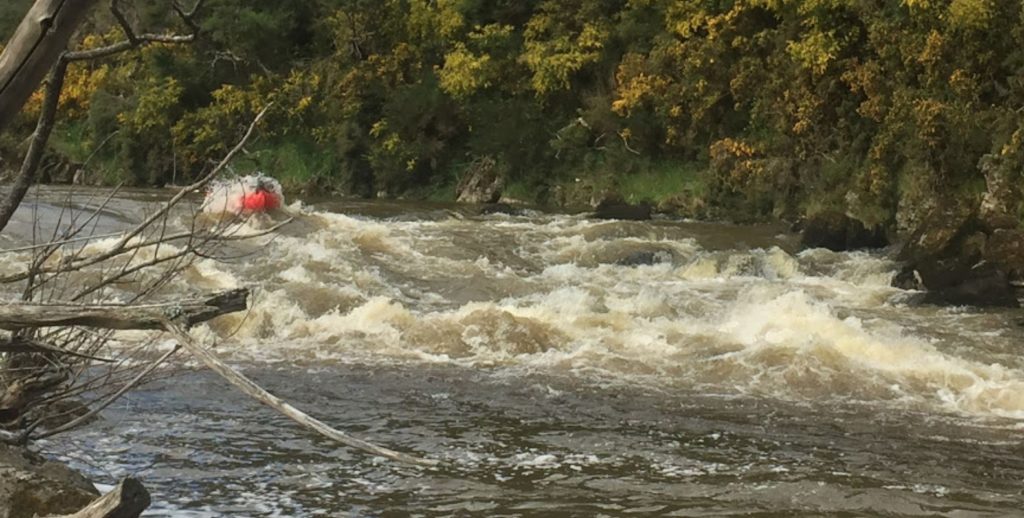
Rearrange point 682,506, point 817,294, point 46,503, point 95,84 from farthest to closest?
point 95,84, point 817,294, point 682,506, point 46,503

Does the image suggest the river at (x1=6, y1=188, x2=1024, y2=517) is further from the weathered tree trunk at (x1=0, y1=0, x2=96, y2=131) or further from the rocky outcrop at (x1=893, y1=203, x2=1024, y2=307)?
the weathered tree trunk at (x1=0, y1=0, x2=96, y2=131)

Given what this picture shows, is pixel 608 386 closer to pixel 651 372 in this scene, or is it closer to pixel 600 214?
pixel 651 372

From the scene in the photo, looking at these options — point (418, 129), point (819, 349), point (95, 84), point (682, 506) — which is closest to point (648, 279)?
point (819, 349)

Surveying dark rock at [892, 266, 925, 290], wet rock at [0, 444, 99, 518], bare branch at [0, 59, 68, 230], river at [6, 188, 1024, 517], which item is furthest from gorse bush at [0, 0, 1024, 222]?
bare branch at [0, 59, 68, 230]

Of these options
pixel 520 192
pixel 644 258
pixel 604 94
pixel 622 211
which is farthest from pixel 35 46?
pixel 520 192

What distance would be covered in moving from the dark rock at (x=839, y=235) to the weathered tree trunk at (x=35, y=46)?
14205mm

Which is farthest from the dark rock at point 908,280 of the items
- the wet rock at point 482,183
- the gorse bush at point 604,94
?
the wet rock at point 482,183

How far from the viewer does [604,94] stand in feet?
77.0

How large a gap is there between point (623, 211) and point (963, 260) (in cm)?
700

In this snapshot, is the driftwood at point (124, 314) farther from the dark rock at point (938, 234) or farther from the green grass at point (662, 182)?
the green grass at point (662, 182)

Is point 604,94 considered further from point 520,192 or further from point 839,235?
point 839,235

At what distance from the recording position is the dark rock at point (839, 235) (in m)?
16.1

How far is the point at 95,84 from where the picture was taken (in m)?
32.3

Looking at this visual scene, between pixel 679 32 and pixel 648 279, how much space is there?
29.4ft
